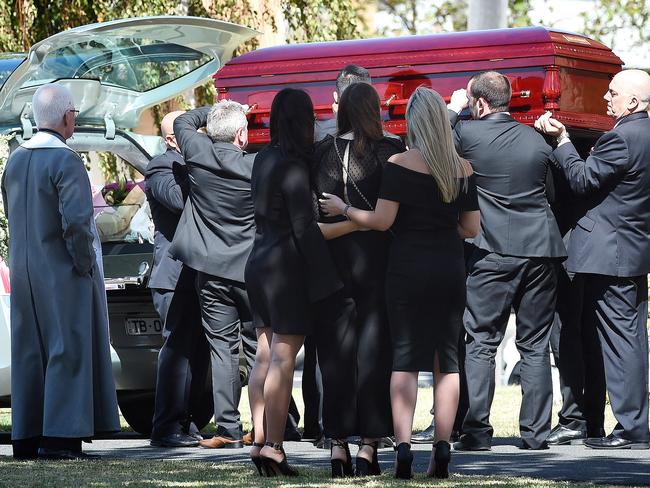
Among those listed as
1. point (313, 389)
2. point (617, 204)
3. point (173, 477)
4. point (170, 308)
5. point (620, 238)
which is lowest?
point (173, 477)

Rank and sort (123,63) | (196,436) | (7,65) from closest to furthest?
(196,436)
(7,65)
(123,63)

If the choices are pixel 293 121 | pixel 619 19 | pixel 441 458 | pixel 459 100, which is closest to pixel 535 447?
pixel 441 458

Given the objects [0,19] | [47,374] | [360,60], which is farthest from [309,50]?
[0,19]

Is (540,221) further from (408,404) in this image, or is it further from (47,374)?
(47,374)

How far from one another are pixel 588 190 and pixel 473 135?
0.68 meters

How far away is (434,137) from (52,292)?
2.13m

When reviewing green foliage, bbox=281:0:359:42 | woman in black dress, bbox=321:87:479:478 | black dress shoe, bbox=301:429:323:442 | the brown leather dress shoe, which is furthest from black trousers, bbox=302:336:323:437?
green foliage, bbox=281:0:359:42

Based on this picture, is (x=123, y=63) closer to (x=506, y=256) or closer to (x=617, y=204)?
(x=506, y=256)

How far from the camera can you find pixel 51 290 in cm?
728

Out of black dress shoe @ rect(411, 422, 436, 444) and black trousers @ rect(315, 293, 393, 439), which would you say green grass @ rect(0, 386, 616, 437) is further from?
black trousers @ rect(315, 293, 393, 439)

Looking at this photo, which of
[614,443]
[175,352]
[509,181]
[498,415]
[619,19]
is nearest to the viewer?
[509,181]

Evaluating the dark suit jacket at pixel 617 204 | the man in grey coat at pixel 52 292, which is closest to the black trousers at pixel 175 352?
the man in grey coat at pixel 52 292

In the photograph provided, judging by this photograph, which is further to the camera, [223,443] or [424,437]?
[424,437]

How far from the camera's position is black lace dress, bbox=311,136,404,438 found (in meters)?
6.55
